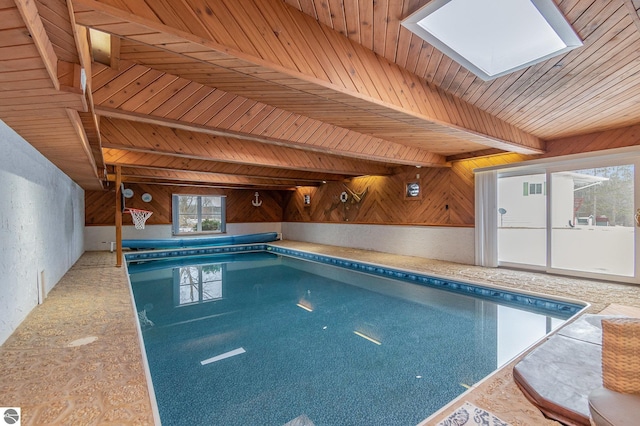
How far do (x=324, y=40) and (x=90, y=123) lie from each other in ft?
7.41

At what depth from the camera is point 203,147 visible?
471 centimetres

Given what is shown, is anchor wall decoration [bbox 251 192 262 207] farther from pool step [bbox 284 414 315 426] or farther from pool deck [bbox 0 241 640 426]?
pool step [bbox 284 414 315 426]

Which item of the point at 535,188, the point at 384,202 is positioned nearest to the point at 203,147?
the point at 384,202

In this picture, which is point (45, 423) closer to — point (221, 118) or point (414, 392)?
point (414, 392)

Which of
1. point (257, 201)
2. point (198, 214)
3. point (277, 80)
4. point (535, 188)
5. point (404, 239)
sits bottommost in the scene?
point (404, 239)

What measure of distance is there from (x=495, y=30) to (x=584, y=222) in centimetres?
516

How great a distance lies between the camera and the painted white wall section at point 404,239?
6.60 m

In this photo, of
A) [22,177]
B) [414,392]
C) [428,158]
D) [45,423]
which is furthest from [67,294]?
[428,158]

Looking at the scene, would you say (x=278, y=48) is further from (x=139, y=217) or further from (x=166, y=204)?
(x=166, y=204)

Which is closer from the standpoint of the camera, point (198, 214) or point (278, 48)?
point (278, 48)

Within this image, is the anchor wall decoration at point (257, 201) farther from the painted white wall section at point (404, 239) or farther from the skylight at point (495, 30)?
the skylight at point (495, 30)

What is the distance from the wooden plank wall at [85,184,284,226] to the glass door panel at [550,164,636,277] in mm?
9415

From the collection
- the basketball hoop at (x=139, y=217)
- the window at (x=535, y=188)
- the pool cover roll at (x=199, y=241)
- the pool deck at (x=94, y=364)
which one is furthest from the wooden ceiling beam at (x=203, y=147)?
the window at (x=535, y=188)

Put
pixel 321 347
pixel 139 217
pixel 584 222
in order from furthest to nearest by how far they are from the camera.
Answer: pixel 139 217
pixel 584 222
pixel 321 347
